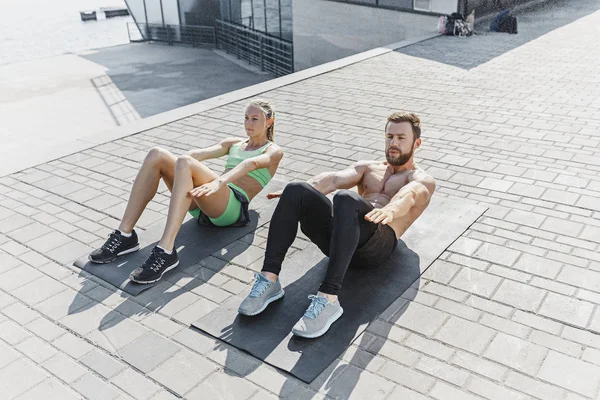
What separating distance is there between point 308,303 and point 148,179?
169 cm

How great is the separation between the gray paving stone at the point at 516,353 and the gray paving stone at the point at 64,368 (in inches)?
98.5

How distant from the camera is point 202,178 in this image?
4551 mm

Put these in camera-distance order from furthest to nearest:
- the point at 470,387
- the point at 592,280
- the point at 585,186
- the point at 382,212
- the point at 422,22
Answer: the point at 422,22 < the point at 585,186 < the point at 592,280 < the point at 382,212 < the point at 470,387

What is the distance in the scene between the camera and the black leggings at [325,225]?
142 inches

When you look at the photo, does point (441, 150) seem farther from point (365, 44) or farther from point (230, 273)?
point (365, 44)

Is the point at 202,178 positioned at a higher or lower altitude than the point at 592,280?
higher

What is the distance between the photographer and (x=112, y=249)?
4727 mm

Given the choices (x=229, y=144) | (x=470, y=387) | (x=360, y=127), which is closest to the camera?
(x=470, y=387)

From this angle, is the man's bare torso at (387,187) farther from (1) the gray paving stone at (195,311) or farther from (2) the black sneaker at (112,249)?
(2) the black sneaker at (112,249)

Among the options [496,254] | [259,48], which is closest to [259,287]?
[496,254]

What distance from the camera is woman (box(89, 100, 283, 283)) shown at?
14.5ft

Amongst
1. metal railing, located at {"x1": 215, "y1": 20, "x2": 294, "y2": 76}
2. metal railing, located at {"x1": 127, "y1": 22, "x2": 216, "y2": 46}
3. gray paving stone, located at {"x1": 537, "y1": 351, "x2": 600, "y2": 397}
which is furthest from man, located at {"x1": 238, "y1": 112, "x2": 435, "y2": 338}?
metal railing, located at {"x1": 127, "y1": 22, "x2": 216, "y2": 46}

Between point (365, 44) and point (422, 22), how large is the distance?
2184 mm

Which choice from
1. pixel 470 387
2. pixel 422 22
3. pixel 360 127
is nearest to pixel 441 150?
pixel 360 127
